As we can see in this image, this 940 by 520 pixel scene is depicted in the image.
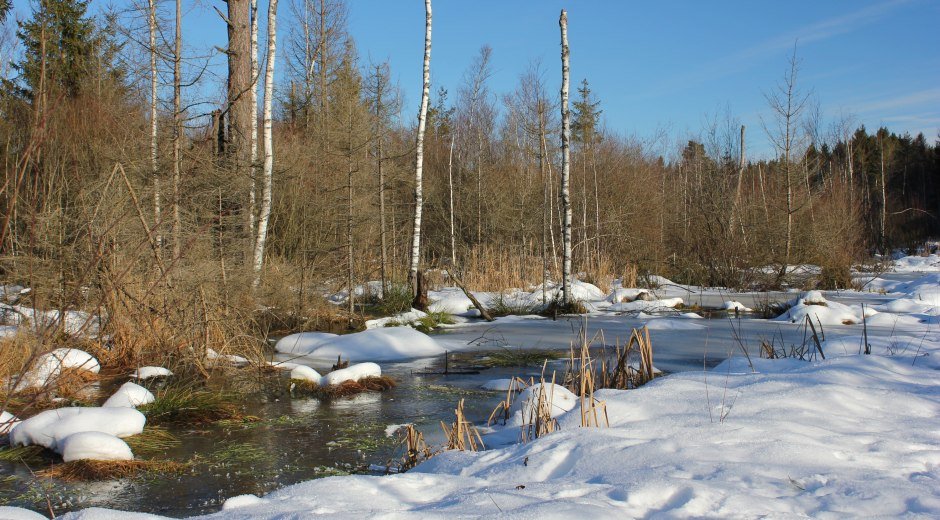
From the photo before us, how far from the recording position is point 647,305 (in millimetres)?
14906

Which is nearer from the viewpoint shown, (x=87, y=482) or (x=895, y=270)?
(x=87, y=482)

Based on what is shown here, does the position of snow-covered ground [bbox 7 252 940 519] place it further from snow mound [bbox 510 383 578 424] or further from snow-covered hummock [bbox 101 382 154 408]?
snow-covered hummock [bbox 101 382 154 408]

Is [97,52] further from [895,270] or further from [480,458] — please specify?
[895,270]

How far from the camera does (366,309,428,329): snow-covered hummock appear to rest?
39.8 ft

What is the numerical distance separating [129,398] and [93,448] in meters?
1.42

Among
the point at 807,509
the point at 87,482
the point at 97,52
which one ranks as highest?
the point at 97,52

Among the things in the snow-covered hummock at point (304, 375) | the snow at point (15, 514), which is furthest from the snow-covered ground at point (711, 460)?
the snow-covered hummock at point (304, 375)

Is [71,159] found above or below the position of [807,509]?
above

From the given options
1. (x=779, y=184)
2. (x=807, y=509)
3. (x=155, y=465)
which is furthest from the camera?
(x=779, y=184)

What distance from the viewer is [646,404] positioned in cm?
490

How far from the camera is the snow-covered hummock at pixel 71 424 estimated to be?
480 cm

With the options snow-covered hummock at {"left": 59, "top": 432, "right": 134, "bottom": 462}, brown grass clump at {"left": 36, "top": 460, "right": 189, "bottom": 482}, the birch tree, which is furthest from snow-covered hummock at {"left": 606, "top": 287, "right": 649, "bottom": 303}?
snow-covered hummock at {"left": 59, "top": 432, "right": 134, "bottom": 462}

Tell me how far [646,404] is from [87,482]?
3.56m

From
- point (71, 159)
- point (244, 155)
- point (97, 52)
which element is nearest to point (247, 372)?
point (244, 155)
